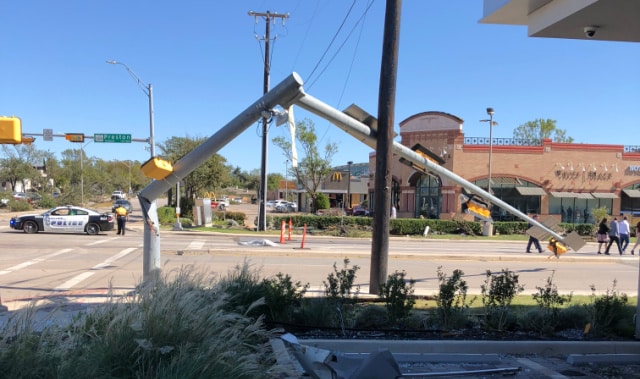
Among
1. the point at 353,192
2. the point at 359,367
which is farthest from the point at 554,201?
the point at 359,367

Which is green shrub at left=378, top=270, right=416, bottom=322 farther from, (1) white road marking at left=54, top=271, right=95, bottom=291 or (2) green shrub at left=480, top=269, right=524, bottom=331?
(1) white road marking at left=54, top=271, right=95, bottom=291

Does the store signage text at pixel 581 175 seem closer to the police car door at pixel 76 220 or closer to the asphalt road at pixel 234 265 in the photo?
the asphalt road at pixel 234 265

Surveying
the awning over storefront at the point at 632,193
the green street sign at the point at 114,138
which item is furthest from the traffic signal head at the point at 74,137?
the awning over storefront at the point at 632,193

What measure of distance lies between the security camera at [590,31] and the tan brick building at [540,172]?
3180 cm

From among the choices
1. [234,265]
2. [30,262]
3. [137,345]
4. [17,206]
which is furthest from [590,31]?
[17,206]

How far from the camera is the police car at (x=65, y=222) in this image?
22.4 m

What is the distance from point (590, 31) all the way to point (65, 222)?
23017 mm

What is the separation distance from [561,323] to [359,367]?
3.95 metres

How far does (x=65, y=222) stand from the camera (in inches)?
887

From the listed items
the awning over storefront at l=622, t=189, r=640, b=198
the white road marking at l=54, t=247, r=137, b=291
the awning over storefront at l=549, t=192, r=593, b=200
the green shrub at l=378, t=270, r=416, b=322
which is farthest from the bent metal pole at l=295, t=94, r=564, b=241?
the awning over storefront at l=622, t=189, r=640, b=198

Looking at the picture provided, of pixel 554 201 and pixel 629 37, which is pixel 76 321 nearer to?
pixel 629 37

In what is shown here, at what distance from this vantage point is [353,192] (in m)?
69.7

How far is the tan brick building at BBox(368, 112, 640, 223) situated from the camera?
37875 mm

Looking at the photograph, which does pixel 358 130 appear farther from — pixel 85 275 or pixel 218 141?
pixel 85 275
